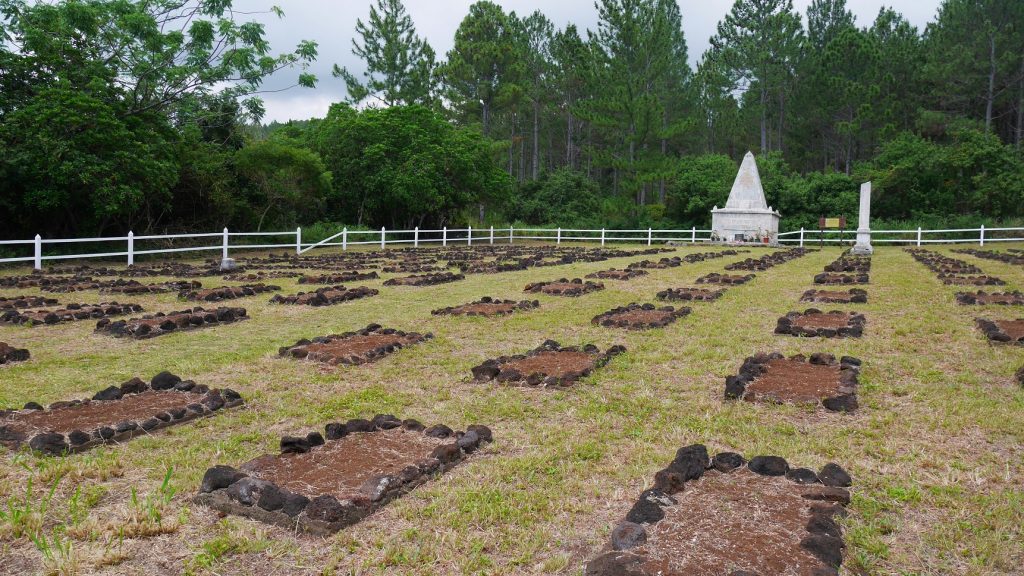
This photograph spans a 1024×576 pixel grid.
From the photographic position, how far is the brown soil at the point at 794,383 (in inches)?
247

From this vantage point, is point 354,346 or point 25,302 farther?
point 25,302

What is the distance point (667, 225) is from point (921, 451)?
146 feet

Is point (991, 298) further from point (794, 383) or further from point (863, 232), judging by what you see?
point (863, 232)

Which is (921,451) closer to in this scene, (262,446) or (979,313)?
(262,446)

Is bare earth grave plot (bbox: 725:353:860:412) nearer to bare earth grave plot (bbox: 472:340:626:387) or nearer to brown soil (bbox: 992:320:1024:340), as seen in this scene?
bare earth grave plot (bbox: 472:340:626:387)

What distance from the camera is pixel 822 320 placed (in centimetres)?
1055

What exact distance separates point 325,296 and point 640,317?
21.0 ft

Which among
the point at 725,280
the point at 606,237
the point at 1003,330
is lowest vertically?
the point at 1003,330

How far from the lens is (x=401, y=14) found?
58.6 metres

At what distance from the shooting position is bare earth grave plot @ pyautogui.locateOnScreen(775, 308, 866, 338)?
9.42m

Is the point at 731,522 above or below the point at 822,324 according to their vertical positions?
below

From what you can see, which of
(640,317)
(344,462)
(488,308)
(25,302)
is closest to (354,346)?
(488,308)

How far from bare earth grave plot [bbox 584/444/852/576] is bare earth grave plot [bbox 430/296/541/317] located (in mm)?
7217

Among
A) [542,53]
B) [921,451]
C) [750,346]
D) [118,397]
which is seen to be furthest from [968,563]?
[542,53]
